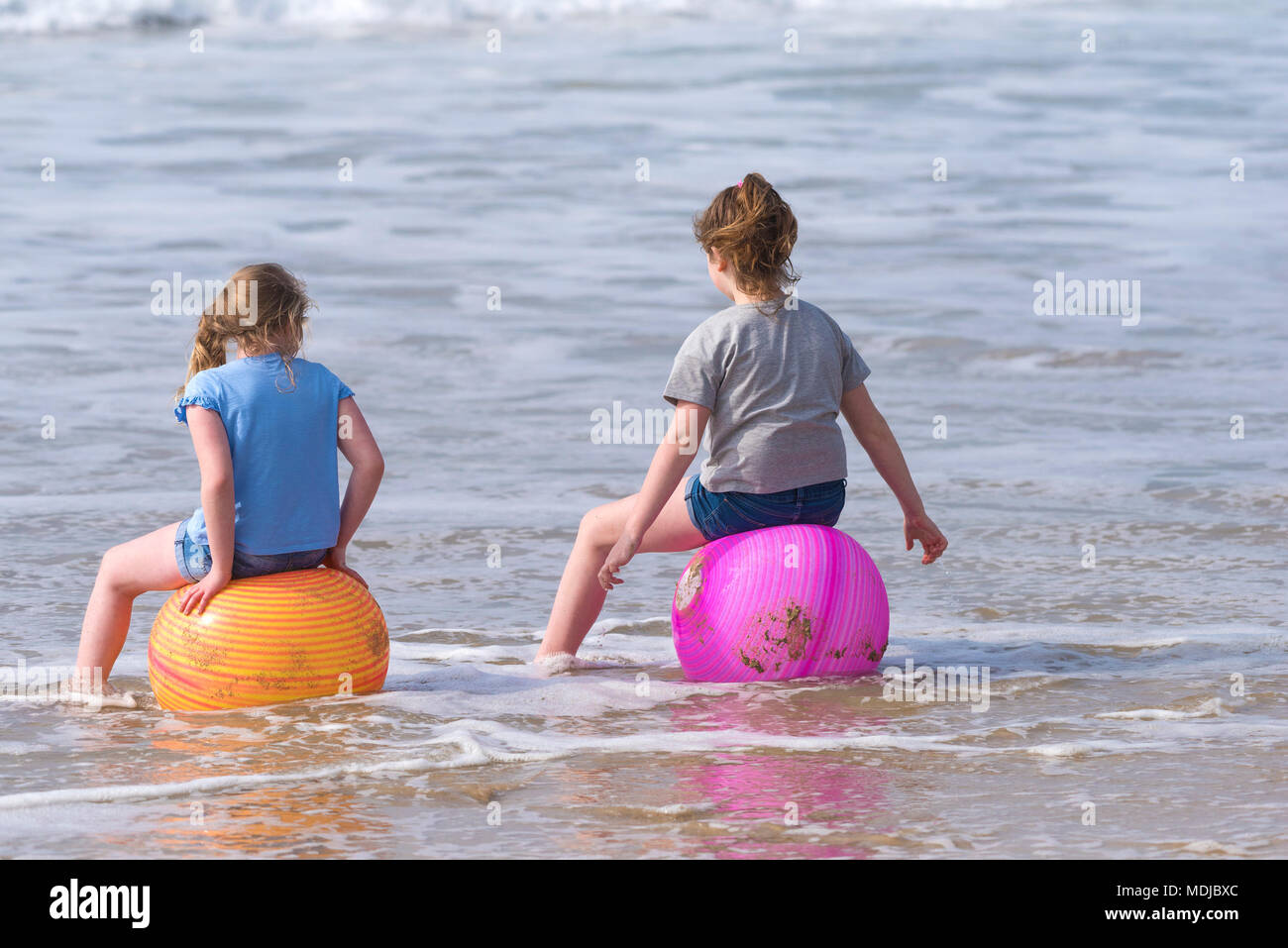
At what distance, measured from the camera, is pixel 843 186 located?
19.6 m

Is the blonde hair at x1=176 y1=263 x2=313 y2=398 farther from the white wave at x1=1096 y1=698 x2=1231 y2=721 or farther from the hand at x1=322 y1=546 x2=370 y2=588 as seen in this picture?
the white wave at x1=1096 y1=698 x2=1231 y2=721

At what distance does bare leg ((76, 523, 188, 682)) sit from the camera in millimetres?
5457

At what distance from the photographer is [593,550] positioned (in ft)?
19.4

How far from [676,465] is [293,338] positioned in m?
1.28

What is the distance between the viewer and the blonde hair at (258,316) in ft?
17.4

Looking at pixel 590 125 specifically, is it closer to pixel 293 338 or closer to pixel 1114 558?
pixel 1114 558

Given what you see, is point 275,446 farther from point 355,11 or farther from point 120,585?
point 355,11

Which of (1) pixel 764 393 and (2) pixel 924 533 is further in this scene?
(2) pixel 924 533

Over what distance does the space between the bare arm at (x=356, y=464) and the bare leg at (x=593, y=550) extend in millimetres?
795

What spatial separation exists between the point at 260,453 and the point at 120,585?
2.37 ft

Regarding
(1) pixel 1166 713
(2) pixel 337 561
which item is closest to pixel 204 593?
(2) pixel 337 561

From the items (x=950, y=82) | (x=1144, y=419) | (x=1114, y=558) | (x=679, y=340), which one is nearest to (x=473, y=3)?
(x=950, y=82)

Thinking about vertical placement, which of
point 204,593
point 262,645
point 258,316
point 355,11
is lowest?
point 262,645

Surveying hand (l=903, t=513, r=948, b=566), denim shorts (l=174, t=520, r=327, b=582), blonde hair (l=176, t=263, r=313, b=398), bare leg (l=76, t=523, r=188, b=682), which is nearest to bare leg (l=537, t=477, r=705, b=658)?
hand (l=903, t=513, r=948, b=566)
